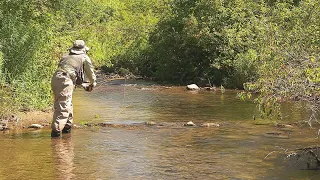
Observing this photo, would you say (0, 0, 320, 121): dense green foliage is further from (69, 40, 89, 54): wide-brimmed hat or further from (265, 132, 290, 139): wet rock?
(69, 40, 89, 54): wide-brimmed hat

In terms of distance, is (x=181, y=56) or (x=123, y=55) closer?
(x=181, y=56)

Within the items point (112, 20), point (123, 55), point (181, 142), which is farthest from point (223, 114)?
point (112, 20)

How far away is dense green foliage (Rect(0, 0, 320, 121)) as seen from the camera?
7.85 metres

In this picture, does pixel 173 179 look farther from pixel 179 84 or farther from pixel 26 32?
pixel 179 84

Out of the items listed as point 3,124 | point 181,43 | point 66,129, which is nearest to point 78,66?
point 66,129

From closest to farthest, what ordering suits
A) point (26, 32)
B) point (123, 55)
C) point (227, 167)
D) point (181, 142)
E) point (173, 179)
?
point (173, 179)
point (227, 167)
point (181, 142)
point (26, 32)
point (123, 55)

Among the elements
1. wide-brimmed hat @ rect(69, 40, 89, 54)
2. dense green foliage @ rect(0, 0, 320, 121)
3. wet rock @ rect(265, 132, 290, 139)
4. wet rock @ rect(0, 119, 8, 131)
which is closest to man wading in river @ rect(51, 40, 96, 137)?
wide-brimmed hat @ rect(69, 40, 89, 54)

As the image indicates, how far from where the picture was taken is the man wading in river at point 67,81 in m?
9.90

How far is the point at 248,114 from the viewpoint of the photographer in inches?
549

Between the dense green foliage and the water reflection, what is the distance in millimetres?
2677

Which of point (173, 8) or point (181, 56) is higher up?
point (173, 8)

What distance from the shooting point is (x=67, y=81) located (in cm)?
1013

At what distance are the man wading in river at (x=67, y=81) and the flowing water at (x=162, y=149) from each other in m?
0.28

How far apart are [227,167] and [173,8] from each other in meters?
21.5
